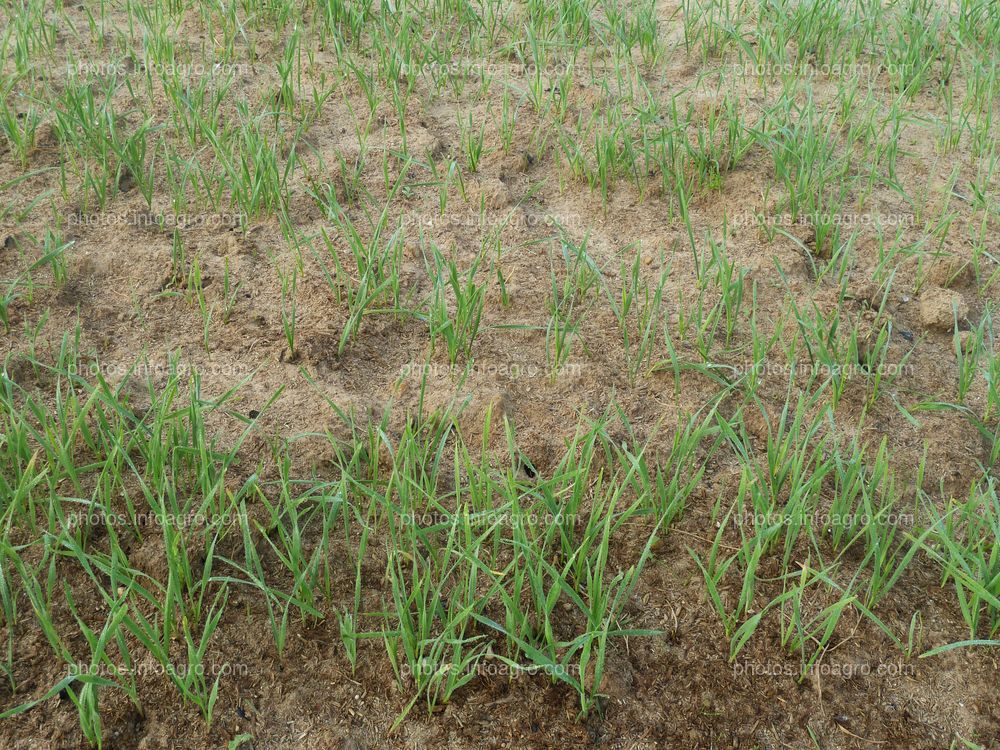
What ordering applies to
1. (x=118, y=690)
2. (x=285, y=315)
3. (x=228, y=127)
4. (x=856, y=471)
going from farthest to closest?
(x=228, y=127), (x=285, y=315), (x=856, y=471), (x=118, y=690)

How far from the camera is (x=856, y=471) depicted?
6.44 feet

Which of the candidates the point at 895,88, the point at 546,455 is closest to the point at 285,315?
the point at 546,455

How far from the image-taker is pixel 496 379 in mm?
2398

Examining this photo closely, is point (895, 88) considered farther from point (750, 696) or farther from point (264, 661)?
point (264, 661)

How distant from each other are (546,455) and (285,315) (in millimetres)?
814

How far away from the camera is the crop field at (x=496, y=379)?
175 centimetres

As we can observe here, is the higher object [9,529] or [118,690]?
[9,529]

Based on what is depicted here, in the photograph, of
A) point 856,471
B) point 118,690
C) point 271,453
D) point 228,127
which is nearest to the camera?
point 118,690

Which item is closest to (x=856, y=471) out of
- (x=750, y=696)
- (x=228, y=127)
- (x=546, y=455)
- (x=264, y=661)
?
(x=750, y=696)

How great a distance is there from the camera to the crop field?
5.74 feet

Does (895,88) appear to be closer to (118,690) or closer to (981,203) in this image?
(981,203)

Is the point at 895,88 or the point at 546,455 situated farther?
the point at 895,88

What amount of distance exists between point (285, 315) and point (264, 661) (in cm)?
98

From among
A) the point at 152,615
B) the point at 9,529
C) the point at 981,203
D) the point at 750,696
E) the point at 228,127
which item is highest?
the point at 228,127
